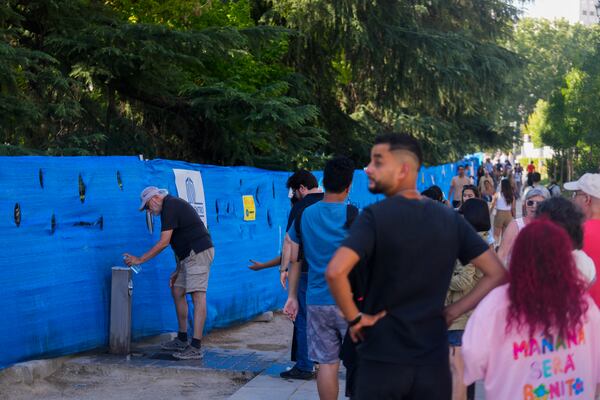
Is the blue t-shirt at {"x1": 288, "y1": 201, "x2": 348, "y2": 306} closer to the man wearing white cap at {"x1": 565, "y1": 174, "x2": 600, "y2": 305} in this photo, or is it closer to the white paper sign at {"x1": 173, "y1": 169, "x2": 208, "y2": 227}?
the man wearing white cap at {"x1": 565, "y1": 174, "x2": 600, "y2": 305}

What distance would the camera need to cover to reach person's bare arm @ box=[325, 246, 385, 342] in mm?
4094

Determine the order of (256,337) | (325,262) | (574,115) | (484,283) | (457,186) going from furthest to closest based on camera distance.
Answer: (574,115) < (457,186) < (256,337) < (325,262) < (484,283)

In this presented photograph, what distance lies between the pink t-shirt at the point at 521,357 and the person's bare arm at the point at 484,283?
17.9 inches

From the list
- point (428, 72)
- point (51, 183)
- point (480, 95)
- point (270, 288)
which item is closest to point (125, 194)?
point (51, 183)

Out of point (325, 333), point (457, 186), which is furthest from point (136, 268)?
point (457, 186)

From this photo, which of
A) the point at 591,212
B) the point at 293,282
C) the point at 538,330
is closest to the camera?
the point at 538,330

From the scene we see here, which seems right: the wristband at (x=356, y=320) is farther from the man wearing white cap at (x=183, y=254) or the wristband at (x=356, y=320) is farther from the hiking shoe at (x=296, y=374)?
the man wearing white cap at (x=183, y=254)

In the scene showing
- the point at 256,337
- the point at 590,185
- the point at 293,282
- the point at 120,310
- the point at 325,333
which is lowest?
the point at 256,337

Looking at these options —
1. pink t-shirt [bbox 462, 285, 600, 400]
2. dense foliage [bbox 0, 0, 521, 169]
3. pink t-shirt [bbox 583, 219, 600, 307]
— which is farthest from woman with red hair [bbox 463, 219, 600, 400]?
dense foliage [bbox 0, 0, 521, 169]

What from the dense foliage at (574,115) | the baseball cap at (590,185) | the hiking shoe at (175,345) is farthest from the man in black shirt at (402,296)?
the dense foliage at (574,115)

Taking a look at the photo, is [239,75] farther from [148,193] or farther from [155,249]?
[155,249]

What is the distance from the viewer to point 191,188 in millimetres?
11039

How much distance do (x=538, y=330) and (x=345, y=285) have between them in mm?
806

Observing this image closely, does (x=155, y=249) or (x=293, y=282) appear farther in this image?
(x=155, y=249)
